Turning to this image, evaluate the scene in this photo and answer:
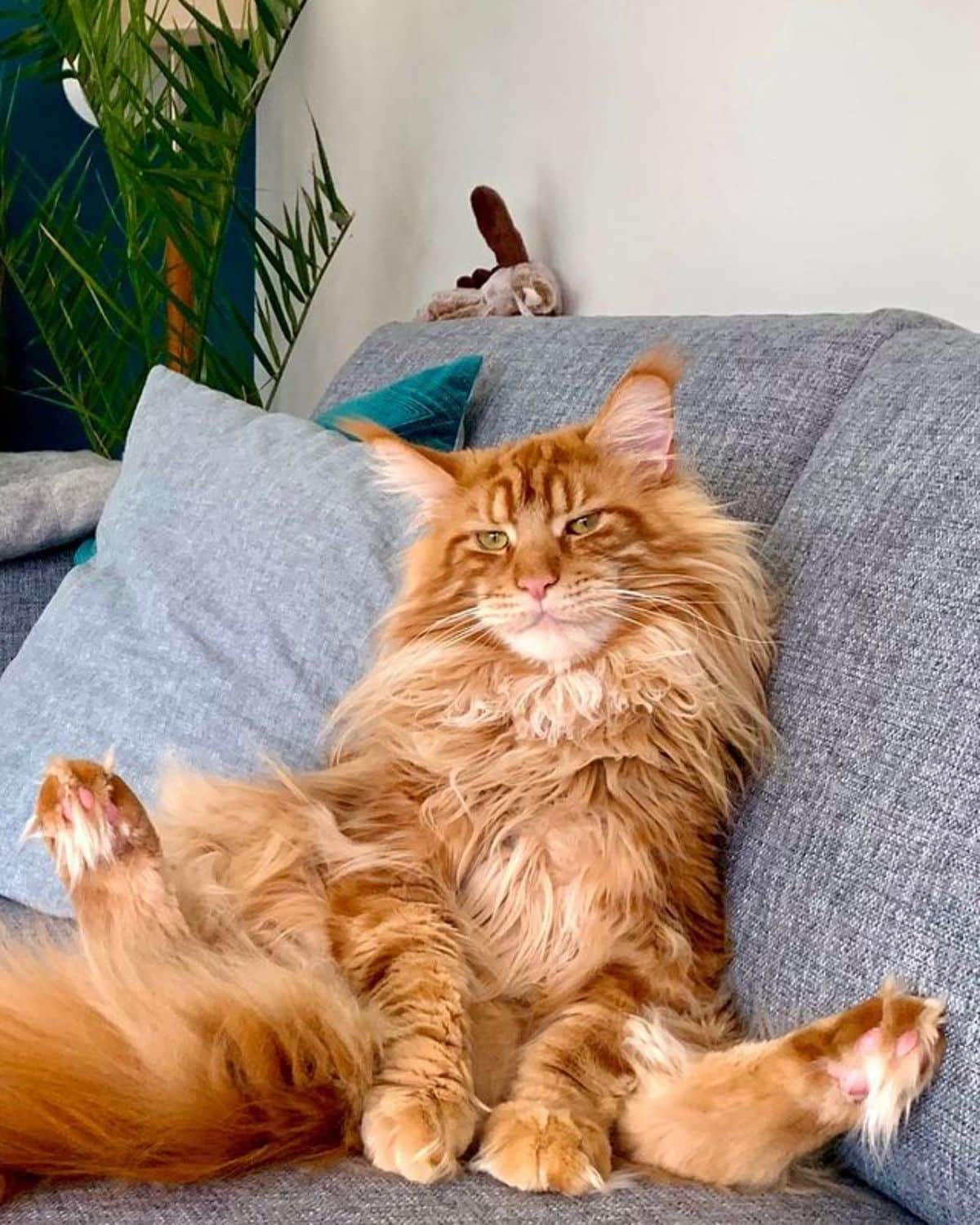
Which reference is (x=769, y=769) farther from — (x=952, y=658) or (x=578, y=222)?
(x=578, y=222)

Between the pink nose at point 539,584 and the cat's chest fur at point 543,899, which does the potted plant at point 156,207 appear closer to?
the pink nose at point 539,584

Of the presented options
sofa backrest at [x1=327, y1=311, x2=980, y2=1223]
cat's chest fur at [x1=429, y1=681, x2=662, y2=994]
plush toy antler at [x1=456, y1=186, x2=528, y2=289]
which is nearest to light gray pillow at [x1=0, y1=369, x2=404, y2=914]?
cat's chest fur at [x1=429, y1=681, x2=662, y2=994]

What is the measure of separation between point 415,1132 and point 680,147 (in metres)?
1.74

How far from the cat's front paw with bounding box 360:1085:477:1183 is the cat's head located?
0.39m

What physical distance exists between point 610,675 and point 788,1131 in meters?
0.40

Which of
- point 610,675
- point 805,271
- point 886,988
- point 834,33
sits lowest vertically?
point 886,988

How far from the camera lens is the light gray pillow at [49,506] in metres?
2.06

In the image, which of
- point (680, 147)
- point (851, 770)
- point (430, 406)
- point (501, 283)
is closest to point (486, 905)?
point (851, 770)

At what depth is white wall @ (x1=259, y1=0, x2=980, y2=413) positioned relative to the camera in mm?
1639

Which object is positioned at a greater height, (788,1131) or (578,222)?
(578,222)

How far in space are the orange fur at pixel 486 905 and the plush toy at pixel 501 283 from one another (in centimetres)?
126

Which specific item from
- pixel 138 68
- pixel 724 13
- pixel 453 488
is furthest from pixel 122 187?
pixel 453 488

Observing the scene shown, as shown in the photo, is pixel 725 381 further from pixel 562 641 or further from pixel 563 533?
pixel 562 641

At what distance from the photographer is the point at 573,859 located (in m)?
1.13
